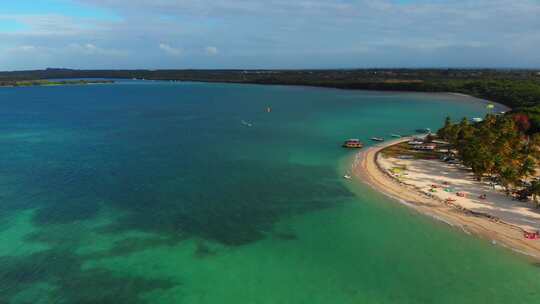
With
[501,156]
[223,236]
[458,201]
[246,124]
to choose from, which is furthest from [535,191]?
[246,124]

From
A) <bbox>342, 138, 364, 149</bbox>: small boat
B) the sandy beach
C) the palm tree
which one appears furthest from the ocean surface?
the palm tree

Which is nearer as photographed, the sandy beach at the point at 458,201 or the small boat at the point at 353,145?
the sandy beach at the point at 458,201

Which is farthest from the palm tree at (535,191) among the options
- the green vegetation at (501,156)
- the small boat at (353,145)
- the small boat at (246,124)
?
the small boat at (246,124)

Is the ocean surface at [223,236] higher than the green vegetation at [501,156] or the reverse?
the reverse

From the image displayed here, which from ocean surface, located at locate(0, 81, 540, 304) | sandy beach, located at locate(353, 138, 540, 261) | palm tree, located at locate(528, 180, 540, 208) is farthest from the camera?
palm tree, located at locate(528, 180, 540, 208)

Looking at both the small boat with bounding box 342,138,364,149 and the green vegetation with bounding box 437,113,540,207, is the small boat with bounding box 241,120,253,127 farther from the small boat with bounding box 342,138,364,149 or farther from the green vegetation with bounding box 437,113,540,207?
the green vegetation with bounding box 437,113,540,207

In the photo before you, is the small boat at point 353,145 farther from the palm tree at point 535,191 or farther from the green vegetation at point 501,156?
the palm tree at point 535,191

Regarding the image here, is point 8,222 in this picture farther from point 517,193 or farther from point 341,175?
point 517,193
